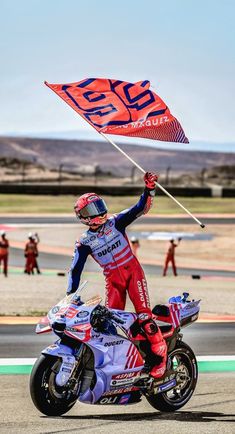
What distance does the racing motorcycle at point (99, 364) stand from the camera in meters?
9.41

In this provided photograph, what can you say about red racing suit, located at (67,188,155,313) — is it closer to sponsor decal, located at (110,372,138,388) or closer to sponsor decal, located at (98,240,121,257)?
sponsor decal, located at (98,240,121,257)

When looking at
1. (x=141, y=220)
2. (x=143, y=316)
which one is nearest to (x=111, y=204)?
(x=141, y=220)

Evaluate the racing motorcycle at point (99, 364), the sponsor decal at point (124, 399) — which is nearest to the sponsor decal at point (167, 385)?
the racing motorcycle at point (99, 364)

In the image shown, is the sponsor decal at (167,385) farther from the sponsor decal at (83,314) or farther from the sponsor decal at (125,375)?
the sponsor decal at (83,314)

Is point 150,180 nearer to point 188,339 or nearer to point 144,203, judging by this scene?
point 144,203

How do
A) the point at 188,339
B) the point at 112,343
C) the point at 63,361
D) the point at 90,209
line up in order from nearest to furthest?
1. the point at 63,361
2. the point at 112,343
3. the point at 90,209
4. the point at 188,339

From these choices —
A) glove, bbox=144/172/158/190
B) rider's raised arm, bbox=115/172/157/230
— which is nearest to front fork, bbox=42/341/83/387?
rider's raised arm, bbox=115/172/157/230

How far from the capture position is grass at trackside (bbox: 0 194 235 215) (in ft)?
211

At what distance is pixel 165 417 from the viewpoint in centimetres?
987

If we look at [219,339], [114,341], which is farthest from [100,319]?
[219,339]

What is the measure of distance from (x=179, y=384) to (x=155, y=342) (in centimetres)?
57

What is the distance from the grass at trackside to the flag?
50.6 m

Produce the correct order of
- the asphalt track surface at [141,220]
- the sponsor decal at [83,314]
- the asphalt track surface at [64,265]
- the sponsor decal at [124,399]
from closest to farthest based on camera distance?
the sponsor decal at [83,314] < the sponsor decal at [124,399] < the asphalt track surface at [64,265] < the asphalt track surface at [141,220]

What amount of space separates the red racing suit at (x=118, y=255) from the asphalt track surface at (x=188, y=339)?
3.48 m
